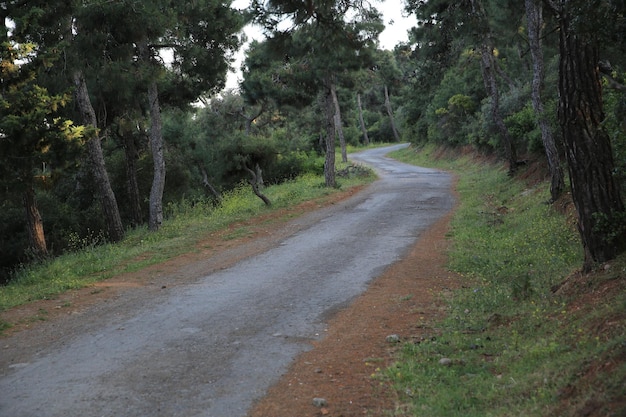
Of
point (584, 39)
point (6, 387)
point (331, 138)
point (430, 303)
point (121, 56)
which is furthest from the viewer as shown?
point (331, 138)

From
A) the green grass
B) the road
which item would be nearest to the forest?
the green grass

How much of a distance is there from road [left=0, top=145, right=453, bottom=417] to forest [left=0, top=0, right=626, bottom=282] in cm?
393

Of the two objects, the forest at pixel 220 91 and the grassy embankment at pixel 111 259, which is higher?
the forest at pixel 220 91

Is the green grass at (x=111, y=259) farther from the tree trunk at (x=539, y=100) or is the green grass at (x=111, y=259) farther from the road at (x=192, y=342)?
the tree trunk at (x=539, y=100)

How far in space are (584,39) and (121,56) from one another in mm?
13170

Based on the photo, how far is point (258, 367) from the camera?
5.99m

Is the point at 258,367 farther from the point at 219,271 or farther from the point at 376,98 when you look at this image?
the point at 376,98

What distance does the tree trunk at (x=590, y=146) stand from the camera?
23.6ft

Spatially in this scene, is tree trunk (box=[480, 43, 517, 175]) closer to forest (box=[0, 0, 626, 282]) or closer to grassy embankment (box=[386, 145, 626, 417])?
forest (box=[0, 0, 626, 282])

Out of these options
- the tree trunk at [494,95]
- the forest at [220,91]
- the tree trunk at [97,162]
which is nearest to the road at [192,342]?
the forest at [220,91]

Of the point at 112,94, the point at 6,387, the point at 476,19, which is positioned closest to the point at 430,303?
the point at 6,387

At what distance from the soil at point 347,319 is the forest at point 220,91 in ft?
8.24

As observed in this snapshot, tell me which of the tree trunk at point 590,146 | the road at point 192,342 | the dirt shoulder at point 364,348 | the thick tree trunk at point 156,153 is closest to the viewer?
the dirt shoulder at point 364,348

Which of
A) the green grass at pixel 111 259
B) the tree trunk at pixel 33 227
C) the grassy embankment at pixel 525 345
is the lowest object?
the grassy embankment at pixel 525 345
